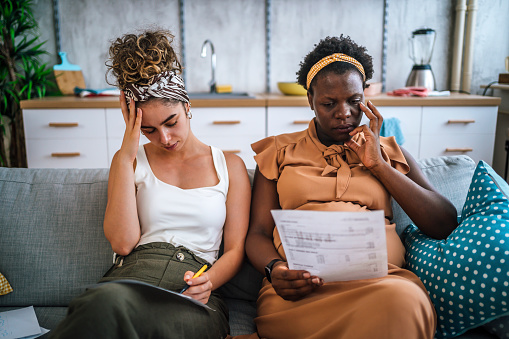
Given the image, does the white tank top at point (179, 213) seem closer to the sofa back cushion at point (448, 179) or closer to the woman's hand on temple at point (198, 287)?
the woman's hand on temple at point (198, 287)

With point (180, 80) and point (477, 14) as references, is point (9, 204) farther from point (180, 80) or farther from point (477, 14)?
point (477, 14)

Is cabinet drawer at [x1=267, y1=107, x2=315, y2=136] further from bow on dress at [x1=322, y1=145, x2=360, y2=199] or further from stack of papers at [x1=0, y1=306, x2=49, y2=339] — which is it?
stack of papers at [x1=0, y1=306, x2=49, y2=339]

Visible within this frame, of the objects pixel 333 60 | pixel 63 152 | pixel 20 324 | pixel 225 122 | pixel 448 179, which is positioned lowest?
pixel 20 324

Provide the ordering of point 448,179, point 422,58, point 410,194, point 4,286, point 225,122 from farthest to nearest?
1. point 422,58
2. point 225,122
3. point 448,179
4. point 4,286
5. point 410,194

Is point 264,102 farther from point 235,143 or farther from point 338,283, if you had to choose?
point 338,283

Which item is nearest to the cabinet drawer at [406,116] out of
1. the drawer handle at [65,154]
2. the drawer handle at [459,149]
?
the drawer handle at [459,149]

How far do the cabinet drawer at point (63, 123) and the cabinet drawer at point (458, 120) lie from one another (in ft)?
7.75

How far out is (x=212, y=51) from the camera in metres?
3.45

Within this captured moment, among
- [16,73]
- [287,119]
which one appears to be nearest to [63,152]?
[16,73]

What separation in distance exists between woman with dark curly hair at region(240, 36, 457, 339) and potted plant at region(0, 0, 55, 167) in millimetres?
2435

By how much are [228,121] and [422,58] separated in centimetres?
177

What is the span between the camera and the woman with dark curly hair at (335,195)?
43.0 inches

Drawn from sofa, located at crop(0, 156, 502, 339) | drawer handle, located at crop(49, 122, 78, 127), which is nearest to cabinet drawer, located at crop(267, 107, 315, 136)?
drawer handle, located at crop(49, 122, 78, 127)

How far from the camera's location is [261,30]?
12.0 ft
